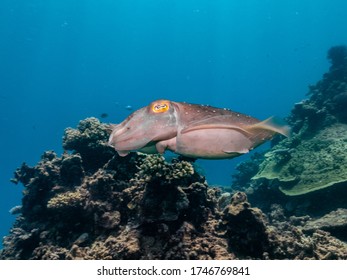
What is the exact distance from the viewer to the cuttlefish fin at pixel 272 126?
2.62 m

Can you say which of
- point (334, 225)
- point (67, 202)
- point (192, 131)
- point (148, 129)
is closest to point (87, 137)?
point (67, 202)

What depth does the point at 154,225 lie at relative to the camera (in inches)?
202

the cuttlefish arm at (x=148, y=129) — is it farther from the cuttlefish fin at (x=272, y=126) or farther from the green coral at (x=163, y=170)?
the green coral at (x=163, y=170)

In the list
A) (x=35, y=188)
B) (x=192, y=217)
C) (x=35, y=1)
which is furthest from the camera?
(x=35, y=1)

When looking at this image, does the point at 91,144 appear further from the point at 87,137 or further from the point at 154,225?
the point at 154,225

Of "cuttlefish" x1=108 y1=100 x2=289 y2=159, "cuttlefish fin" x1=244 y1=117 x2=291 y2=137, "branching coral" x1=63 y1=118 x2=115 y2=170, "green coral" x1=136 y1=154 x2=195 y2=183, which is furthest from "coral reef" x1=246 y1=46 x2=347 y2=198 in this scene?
"cuttlefish" x1=108 y1=100 x2=289 y2=159

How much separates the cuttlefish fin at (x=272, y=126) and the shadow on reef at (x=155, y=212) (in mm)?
2797

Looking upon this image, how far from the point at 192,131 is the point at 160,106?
46cm

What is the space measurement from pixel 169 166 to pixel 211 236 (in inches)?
59.3

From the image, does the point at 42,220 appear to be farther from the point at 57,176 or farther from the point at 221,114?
the point at 221,114

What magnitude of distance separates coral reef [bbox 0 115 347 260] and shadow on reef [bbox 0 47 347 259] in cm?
2

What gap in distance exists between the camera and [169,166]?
551 cm

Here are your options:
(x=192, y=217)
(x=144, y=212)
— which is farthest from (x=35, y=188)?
(x=192, y=217)

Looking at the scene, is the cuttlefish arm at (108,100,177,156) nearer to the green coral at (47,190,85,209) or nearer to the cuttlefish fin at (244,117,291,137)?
the cuttlefish fin at (244,117,291,137)
